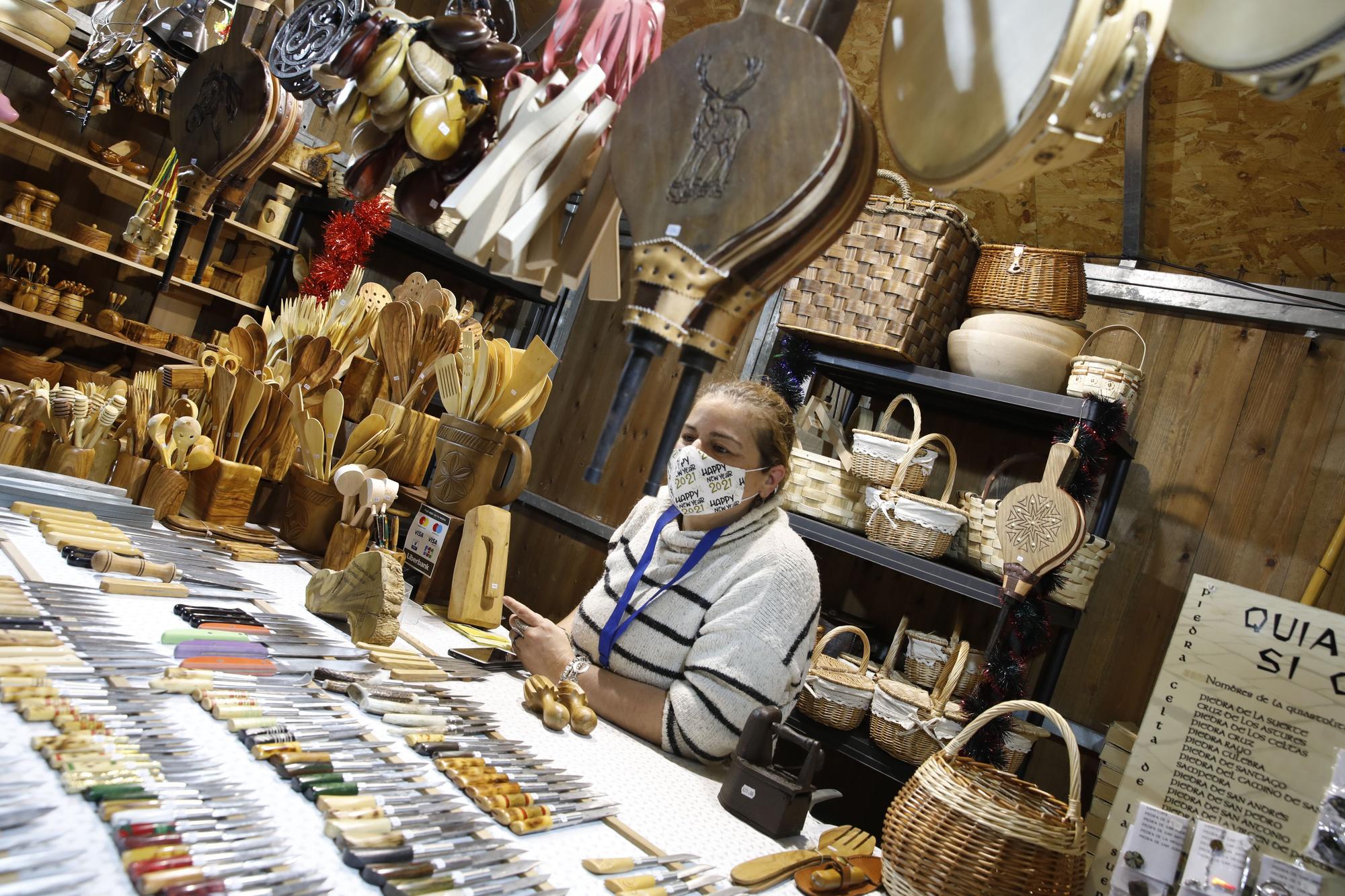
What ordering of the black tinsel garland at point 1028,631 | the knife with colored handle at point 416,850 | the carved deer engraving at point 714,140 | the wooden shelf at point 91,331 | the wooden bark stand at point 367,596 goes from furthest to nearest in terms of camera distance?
1. the wooden shelf at point 91,331
2. the black tinsel garland at point 1028,631
3. the wooden bark stand at point 367,596
4. the knife with colored handle at point 416,850
5. the carved deer engraving at point 714,140

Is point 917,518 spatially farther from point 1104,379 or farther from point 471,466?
point 471,466

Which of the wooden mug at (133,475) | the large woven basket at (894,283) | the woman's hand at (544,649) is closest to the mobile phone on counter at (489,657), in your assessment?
the woman's hand at (544,649)

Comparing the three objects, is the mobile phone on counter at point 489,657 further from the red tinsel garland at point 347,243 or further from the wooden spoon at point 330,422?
the red tinsel garland at point 347,243

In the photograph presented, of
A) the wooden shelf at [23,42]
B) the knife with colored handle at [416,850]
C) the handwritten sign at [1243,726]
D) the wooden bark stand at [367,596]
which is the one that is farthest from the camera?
the wooden shelf at [23,42]

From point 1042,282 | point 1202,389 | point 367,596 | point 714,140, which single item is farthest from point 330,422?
point 1202,389

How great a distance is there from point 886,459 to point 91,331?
351cm

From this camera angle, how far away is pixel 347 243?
3.82 metres

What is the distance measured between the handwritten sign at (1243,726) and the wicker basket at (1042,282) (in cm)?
142

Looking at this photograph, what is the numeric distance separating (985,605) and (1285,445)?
1.00 metres

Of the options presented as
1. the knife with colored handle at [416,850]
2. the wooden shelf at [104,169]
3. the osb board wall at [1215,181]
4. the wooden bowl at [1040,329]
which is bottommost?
the knife with colored handle at [416,850]

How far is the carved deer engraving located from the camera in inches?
27.9

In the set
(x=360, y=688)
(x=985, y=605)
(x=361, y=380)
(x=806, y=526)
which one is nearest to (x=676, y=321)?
(x=360, y=688)

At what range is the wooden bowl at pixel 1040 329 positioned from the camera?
2582mm

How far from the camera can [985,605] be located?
2971 millimetres
